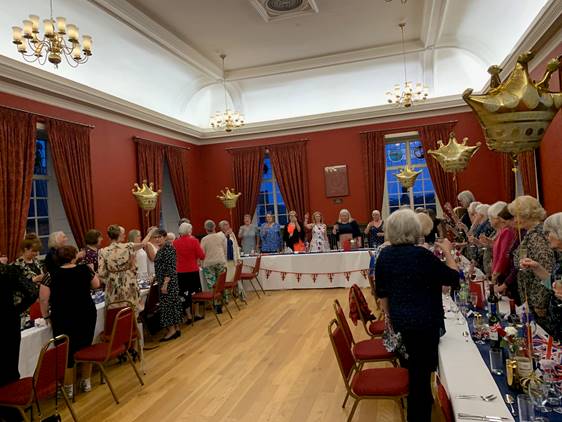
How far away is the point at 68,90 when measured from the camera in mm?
7059

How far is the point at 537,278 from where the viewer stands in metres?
3.02

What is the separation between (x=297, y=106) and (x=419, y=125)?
128 inches

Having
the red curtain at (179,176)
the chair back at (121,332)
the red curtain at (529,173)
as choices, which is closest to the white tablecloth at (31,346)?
the chair back at (121,332)

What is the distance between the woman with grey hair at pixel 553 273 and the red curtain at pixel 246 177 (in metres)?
9.30

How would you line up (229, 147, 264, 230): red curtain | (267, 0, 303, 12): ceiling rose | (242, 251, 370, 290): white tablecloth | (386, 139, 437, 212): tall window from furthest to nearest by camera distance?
(229, 147, 264, 230): red curtain < (386, 139, 437, 212): tall window < (242, 251, 370, 290): white tablecloth < (267, 0, 303, 12): ceiling rose

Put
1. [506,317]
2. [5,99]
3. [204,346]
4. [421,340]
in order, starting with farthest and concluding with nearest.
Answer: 1. [5,99]
2. [204,346]
3. [506,317]
4. [421,340]

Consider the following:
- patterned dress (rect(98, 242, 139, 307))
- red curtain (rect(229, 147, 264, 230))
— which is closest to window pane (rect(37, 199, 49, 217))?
patterned dress (rect(98, 242, 139, 307))

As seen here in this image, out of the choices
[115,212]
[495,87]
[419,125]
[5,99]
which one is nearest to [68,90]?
[5,99]

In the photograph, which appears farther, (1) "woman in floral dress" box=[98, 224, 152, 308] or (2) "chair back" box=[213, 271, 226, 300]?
(2) "chair back" box=[213, 271, 226, 300]

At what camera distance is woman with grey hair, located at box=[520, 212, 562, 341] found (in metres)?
2.72

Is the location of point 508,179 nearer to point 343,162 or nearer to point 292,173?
point 343,162

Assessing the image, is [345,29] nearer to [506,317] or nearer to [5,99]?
[5,99]

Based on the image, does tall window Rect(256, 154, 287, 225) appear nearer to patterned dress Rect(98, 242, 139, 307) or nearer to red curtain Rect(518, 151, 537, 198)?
red curtain Rect(518, 151, 537, 198)

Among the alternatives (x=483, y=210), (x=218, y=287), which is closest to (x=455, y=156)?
(x=483, y=210)
